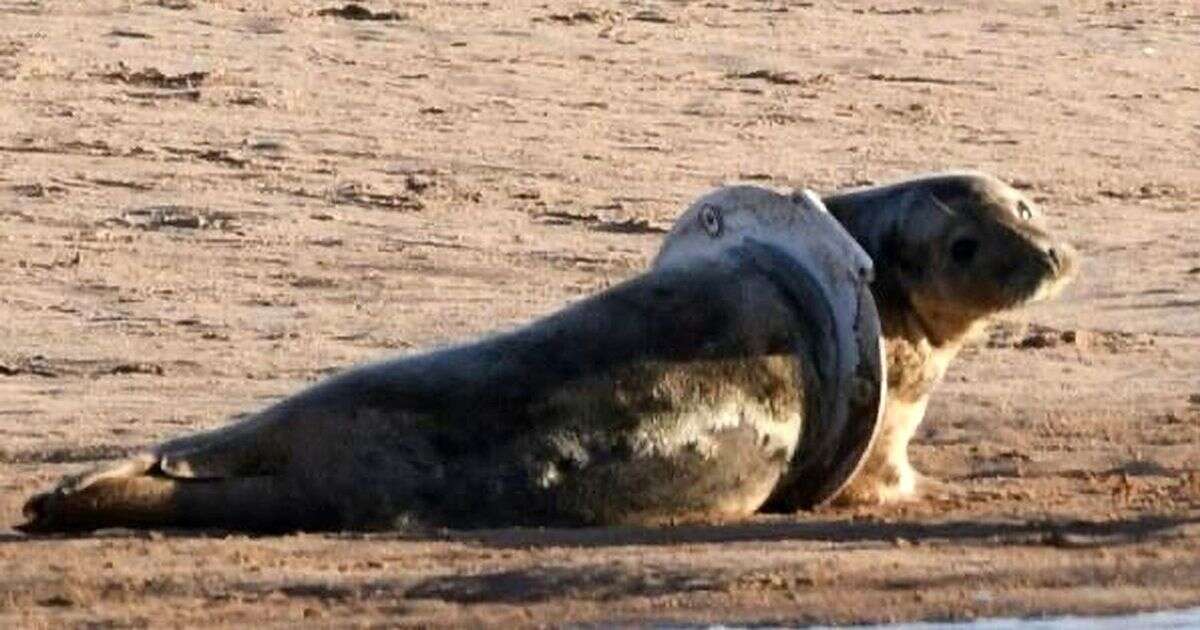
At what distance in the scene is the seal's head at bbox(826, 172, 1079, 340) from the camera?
803cm

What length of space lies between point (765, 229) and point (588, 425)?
0.76 m

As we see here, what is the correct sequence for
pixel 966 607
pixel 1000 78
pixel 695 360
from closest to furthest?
pixel 966 607 → pixel 695 360 → pixel 1000 78

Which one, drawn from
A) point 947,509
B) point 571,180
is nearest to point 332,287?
point 571,180

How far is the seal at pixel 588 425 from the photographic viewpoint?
291 inches

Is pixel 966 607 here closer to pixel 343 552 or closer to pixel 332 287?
pixel 343 552

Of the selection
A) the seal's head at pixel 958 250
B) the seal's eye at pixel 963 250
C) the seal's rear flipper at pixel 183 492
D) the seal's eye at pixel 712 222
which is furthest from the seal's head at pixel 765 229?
the seal's rear flipper at pixel 183 492

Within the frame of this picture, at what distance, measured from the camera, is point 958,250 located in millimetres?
8070

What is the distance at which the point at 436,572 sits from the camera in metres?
Result: 7.03

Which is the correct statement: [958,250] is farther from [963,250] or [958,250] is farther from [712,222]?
[712,222]

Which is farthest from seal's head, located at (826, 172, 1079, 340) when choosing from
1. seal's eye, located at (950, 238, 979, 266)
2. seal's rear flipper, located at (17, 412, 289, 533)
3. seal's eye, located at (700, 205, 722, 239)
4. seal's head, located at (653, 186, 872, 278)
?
seal's rear flipper, located at (17, 412, 289, 533)

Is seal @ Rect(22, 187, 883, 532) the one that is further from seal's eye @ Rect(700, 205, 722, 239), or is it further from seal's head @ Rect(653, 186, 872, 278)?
seal's eye @ Rect(700, 205, 722, 239)

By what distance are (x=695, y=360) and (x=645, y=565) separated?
25.8 inches

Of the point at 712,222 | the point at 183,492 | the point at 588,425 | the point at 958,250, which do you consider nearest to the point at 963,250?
the point at 958,250

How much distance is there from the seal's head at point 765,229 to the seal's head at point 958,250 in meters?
0.19
